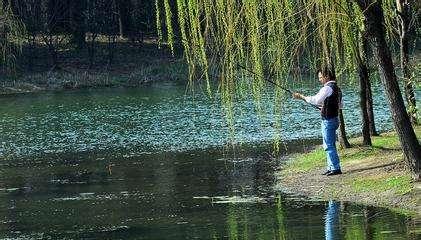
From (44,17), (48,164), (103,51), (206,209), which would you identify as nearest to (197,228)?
(206,209)

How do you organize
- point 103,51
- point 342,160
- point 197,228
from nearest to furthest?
point 197,228
point 342,160
point 103,51

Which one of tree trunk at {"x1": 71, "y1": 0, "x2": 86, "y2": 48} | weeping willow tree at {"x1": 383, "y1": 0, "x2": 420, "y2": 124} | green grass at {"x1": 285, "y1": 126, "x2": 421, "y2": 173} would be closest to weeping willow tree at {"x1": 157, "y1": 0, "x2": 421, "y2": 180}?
green grass at {"x1": 285, "y1": 126, "x2": 421, "y2": 173}

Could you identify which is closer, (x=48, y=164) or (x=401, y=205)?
(x=401, y=205)

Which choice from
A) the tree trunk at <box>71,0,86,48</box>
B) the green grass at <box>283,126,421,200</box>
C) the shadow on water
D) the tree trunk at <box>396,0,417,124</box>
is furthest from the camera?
the tree trunk at <box>71,0,86,48</box>

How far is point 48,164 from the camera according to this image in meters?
20.7

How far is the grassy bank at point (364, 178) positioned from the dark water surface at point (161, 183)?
0.40m

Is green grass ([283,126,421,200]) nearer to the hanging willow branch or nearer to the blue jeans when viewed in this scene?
the blue jeans

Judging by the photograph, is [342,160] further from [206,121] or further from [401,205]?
[206,121]

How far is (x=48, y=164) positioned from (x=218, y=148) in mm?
4371

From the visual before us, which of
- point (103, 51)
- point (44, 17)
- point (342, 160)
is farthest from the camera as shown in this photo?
point (103, 51)

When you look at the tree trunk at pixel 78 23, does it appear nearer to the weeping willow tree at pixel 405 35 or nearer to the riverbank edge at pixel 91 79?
the riverbank edge at pixel 91 79

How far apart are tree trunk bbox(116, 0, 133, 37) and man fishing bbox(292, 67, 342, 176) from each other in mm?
51688

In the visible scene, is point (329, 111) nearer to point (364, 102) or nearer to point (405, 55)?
point (364, 102)

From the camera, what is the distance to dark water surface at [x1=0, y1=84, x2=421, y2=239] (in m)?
10.5
